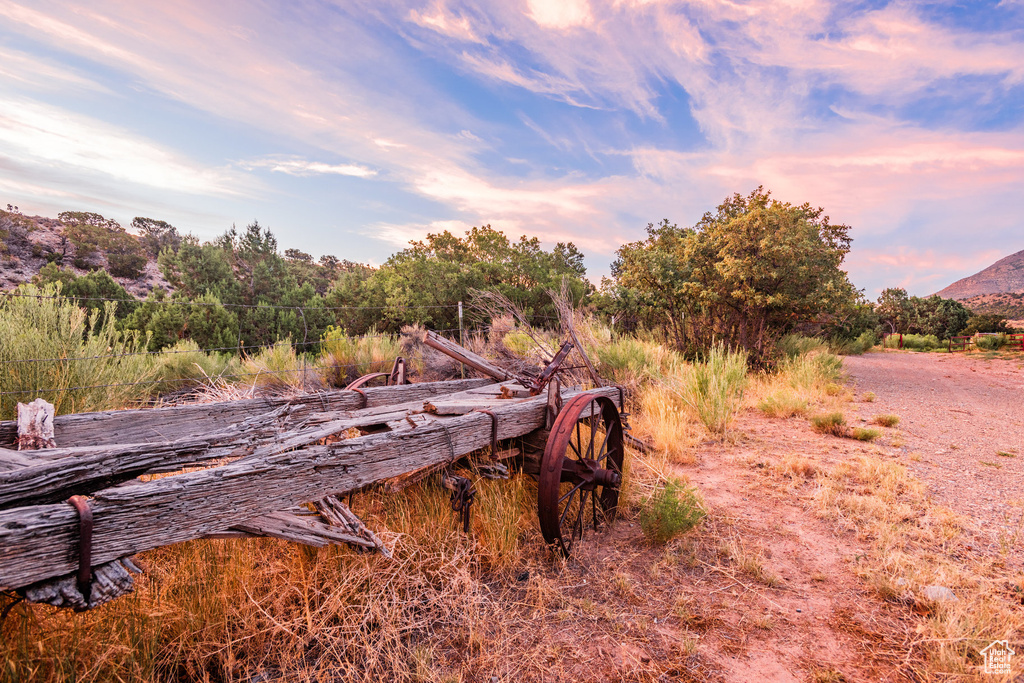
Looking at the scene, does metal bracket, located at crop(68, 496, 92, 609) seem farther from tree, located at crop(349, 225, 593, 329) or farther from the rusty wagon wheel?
tree, located at crop(349, 225, 593, 329)

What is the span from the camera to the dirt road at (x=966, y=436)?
12.7 ft

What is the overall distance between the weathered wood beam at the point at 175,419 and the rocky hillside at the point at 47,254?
1919 centimetres

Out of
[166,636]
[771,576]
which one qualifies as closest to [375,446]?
[166,636]

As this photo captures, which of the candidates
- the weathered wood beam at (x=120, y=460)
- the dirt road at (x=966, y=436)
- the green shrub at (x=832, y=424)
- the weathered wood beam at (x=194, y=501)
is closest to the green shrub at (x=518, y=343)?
the green shrub at (x=832, y=424)

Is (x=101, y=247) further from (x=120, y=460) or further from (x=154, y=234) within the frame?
(x=120, y=460)

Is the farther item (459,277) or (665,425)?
(459,277)

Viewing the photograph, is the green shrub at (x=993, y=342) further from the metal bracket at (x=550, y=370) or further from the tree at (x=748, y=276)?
the metal bracket at (x=550, y=370)

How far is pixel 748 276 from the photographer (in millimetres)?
9117

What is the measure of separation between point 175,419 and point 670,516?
11.1 feet

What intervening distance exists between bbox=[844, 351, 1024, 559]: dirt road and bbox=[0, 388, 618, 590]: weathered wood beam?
13.8 ft

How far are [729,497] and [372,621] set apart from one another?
3.26 meters

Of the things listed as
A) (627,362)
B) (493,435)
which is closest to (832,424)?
(627,362)

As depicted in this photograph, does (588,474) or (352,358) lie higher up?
(352,358)

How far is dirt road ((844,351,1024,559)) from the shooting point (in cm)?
386
